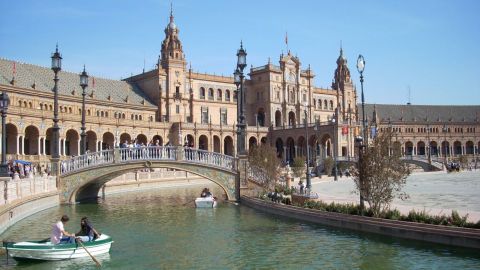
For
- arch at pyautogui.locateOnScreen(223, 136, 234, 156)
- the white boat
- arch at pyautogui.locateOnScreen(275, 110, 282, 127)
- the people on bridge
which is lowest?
the white boat

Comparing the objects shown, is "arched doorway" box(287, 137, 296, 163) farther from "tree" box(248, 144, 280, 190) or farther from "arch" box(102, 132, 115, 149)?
"tree" box(248, 144, 280, 190)

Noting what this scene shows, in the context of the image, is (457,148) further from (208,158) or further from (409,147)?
(208,158)

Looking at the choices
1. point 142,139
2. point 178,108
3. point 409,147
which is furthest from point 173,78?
point 409,147

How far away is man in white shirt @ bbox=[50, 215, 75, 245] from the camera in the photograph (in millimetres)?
17453

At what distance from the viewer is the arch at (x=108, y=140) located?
7875 centimetres

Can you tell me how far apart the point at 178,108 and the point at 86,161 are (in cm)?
5767

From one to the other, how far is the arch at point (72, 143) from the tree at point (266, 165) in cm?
4465

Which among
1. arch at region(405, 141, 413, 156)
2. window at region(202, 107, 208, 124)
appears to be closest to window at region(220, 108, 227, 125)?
window at region(202, 107, 208, 124)

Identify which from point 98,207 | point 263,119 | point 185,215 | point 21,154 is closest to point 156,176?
point 21,154

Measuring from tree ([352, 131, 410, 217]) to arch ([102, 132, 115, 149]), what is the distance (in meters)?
62.0

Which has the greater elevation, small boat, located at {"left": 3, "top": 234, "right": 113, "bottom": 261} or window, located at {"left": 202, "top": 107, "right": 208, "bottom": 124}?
window, located at {"left": 202, "top": 107, "right": 208, "bottom": 124}

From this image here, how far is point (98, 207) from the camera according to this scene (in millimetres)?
34250

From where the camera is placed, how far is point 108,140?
261 feet

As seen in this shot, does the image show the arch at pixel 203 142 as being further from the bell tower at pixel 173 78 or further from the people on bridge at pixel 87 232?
the people on bridge at pixel 87 232
